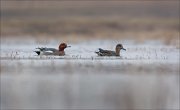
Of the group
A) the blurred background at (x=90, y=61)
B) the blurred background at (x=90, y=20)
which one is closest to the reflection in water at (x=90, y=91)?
the blurred background at (x=90, y=61)

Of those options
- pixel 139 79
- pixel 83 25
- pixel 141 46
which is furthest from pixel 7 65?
pixel 83 25

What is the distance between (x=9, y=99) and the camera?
26.5 feet

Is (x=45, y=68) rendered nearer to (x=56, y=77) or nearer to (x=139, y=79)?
(x=56, y=77)

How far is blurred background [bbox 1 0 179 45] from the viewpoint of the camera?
58.8ft

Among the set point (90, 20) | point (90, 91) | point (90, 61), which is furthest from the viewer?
point (90, 20)

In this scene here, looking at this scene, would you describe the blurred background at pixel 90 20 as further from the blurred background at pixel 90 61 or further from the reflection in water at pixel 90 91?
the reflection in water at pixel 90 91

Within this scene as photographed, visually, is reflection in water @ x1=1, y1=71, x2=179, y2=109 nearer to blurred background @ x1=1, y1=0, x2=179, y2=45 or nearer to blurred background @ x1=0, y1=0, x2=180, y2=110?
blurred background @ x1=0, y1=0, x2=180, y2=110

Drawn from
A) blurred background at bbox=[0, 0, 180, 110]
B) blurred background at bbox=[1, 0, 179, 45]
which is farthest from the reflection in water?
blurred background at bbox=[1, 0, 179, 45]

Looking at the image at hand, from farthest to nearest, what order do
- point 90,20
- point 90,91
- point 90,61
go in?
1. point 90,20
2. point 90,61
3. point 90,91

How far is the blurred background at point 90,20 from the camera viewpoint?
17.9m

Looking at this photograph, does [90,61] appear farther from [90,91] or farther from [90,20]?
[90,20]

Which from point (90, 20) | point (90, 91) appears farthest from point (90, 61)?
point (90, 20)

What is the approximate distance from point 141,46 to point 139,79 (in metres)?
4.67

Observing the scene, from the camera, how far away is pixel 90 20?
20.9m
